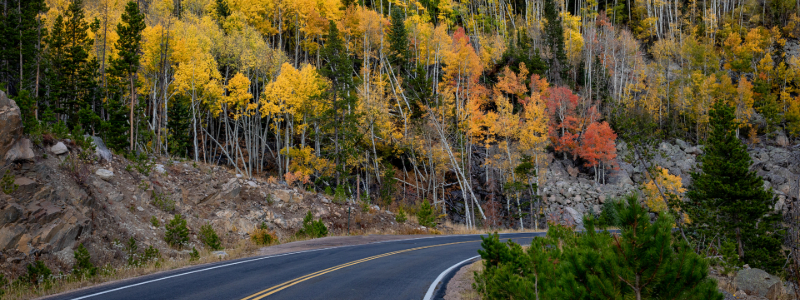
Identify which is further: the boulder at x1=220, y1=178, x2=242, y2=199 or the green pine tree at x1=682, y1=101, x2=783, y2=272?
the boulder at x1=220, y1=178, x2=242, y2=199

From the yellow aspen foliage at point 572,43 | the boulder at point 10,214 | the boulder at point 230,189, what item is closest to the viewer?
the boulder at point 10,214

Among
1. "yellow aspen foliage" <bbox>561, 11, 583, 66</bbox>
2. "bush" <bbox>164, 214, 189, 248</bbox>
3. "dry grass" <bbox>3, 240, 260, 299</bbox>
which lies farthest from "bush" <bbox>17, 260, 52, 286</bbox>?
"yellow aspen foliage" <bbox>561, 11, 583, 66</bbox>

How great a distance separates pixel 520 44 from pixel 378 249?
41480 mm

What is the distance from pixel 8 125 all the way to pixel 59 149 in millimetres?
2833

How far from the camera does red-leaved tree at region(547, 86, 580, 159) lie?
3931 cm

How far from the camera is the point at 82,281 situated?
26.9 feet

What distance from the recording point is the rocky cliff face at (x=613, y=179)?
34.2 m

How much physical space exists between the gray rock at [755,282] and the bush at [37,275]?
1556 cm

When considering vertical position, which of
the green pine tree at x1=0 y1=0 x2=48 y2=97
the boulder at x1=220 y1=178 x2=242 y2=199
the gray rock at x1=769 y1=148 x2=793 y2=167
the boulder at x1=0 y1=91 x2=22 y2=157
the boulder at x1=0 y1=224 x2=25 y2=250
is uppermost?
the green pine tree at x1=0 y1=0 x2=48 y2=97

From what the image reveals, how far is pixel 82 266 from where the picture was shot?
977cm

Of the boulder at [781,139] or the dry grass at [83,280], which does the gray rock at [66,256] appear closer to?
the dry grass at [83,280]

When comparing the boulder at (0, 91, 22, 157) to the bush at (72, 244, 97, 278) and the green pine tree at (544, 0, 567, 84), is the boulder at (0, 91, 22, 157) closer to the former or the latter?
the bush at (72, 244, 97, 278)

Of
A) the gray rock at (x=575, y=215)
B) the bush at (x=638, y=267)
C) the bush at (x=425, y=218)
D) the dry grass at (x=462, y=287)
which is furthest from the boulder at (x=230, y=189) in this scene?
the gray rock at (x=575, y=215)

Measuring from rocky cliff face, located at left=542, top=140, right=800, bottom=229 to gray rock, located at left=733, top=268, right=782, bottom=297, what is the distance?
24.4 m
